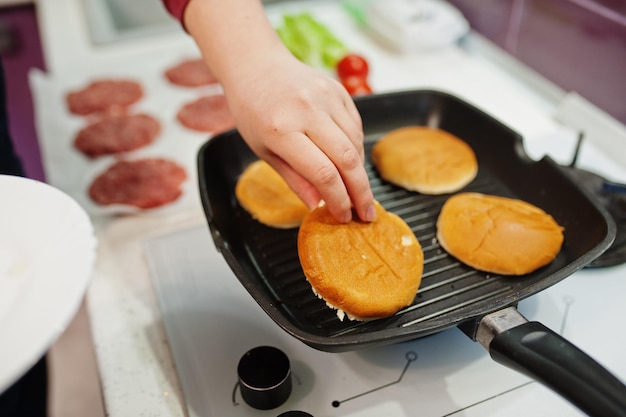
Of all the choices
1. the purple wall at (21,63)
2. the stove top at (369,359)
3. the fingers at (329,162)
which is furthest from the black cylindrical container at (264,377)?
the purple wall at (21,63)

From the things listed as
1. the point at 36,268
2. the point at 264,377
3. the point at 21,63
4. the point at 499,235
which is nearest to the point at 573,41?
the point at 499,235

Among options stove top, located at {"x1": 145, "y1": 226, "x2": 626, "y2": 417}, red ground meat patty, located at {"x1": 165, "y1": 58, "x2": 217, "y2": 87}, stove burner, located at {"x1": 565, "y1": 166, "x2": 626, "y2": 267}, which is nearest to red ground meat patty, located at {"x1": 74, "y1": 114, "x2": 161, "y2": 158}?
red ground meat patty, located at {"x1": 165, "y1": 58, "x2": 217, "y2": 87}

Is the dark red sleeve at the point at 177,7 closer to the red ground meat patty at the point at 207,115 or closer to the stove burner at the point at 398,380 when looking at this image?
the red ground meat patty at the point at 207,115

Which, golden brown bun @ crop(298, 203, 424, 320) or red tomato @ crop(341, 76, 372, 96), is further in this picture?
red tomato @ crop(341, 76, 372, 96)

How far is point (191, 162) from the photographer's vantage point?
1190 millimetres

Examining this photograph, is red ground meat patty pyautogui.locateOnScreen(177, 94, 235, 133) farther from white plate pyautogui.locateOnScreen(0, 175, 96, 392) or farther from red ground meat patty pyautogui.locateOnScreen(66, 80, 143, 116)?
white plate pyautogui.locateOnScreen(0, 175, 96, 392)

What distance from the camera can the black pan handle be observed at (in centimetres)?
47

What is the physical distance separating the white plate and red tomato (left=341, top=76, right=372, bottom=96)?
0.95m

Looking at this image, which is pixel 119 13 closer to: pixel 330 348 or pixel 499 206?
pixel 499 206

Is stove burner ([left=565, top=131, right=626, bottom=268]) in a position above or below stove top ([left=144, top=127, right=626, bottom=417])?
above

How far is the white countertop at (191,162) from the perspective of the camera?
738 millimetres

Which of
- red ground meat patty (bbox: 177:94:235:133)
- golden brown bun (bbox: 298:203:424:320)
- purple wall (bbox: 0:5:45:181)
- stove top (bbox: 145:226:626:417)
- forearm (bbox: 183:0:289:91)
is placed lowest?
purple wall (bbox: 0:5:45:181)

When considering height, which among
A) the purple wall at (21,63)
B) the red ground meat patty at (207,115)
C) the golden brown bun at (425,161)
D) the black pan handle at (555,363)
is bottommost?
the purple wall at (21,63)

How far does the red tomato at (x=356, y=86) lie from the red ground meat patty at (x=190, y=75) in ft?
1.19
